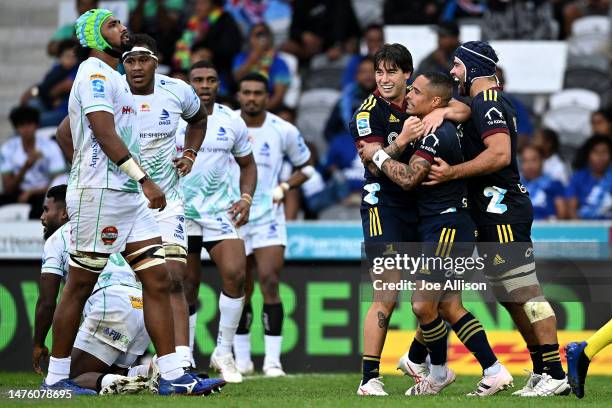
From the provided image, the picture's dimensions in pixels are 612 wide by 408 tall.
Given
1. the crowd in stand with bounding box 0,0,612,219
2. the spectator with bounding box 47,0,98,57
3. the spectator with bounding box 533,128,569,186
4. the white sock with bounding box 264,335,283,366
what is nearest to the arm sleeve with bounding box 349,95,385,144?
the white sock with bounding box 264,335,283,366

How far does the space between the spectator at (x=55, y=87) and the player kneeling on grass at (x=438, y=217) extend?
9457mm

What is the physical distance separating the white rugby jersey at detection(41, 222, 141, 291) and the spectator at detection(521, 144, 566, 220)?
675 cm

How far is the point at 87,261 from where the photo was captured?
8.43 meters

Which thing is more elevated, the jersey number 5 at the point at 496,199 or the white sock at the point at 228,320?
the jersey number 5 at the point at 496,199

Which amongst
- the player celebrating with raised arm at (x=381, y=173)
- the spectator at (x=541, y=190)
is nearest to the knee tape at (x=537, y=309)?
the player celebrating with raised arm at (x=381, y=173)

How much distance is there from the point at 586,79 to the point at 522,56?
1.01m

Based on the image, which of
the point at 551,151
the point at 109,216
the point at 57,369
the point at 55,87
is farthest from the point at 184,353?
the point at 55,87

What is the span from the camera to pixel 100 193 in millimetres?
8320

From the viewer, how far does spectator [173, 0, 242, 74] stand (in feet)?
57.9

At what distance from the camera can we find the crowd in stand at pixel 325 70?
603 inches

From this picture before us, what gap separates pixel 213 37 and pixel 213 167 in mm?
6852

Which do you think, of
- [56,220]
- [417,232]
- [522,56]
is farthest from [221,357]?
[522,56]

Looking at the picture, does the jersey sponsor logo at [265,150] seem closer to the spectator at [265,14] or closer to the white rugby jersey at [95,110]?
the white rugby jersey at [95,110]

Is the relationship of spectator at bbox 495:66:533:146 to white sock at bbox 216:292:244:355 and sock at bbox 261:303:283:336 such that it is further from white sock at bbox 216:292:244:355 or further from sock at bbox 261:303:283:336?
white sock at bbox 216:292:244:355
